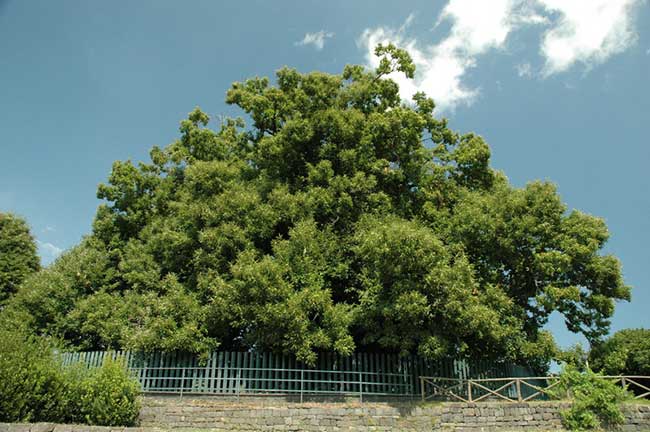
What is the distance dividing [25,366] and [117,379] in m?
2.37

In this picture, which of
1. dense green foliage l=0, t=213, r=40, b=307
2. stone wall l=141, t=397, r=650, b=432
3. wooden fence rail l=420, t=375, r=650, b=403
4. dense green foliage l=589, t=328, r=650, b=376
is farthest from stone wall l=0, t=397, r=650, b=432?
dense green foliage l=0, t=213, r=40, b=307

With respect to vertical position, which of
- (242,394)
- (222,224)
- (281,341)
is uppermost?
(222,224)

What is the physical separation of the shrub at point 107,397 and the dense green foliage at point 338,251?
97.6 inches

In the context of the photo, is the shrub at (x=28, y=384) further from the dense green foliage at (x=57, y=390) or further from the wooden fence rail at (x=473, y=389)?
the wooden fence rail at (x=473, y=389)

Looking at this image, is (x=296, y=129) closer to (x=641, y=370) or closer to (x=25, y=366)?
(x=25, y=366)

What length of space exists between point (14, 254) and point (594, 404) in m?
30.7

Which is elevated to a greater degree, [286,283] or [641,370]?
[286,283]

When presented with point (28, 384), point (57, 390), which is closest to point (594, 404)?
point (57, 390)

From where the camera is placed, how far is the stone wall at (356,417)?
14273 mm

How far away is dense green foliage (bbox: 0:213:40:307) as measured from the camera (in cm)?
2773

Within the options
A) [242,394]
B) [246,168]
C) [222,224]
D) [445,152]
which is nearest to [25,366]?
[242,394]

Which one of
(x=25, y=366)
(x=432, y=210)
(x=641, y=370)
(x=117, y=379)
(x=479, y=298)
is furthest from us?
(x=641, y=370)

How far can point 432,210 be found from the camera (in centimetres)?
2003

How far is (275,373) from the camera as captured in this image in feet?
53.3
